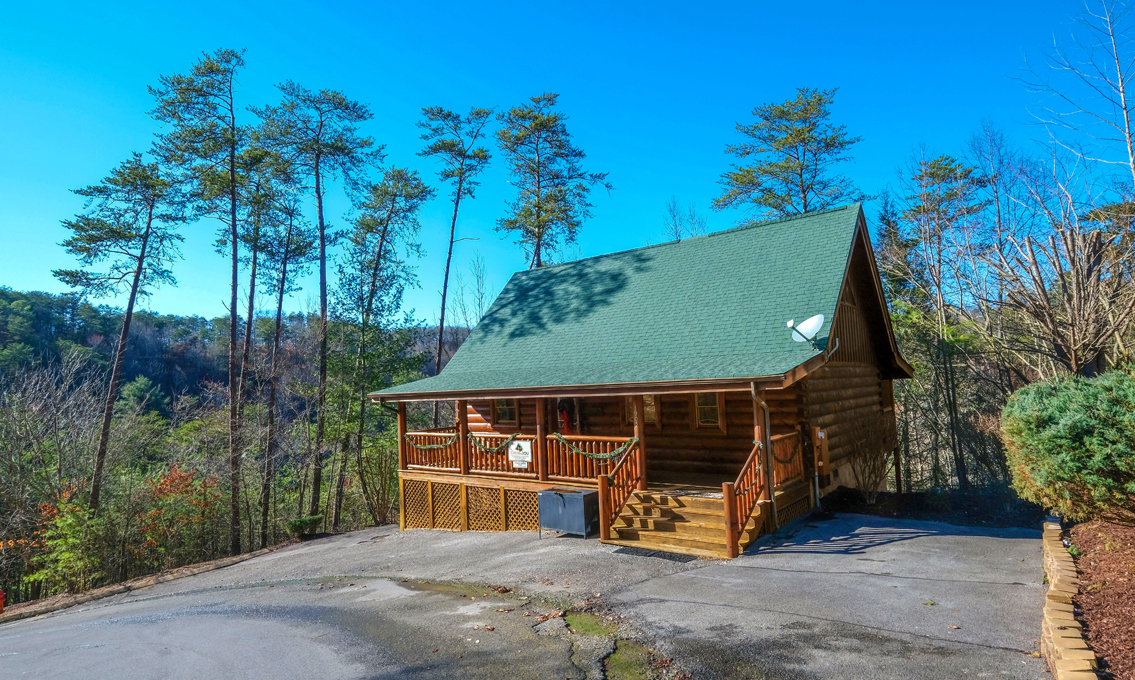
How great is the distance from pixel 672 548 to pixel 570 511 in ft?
7.59

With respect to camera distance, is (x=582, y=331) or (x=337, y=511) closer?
(x=582, y=331)

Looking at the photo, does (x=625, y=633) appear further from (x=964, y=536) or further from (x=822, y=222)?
(x=822, y=222)

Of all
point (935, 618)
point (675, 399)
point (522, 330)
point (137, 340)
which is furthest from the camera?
point (137, 340)

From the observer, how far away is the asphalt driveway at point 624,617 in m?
5.62

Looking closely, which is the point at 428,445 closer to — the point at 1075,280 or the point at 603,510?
the point at 603,510

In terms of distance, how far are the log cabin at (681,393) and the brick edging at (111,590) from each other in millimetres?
5633

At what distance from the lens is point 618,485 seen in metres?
11.4

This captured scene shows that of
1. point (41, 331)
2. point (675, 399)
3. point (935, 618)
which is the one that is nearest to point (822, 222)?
point (675, 399)

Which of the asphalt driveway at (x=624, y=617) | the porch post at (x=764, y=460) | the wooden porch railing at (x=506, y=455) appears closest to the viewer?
the asphalt driveway at (x=624, y=617)

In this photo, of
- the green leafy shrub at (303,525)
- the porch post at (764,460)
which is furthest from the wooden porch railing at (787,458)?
the green leafy shrub at (303,525)

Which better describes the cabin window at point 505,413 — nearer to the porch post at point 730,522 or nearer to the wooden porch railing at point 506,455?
the wooden porch railing at point 506,455

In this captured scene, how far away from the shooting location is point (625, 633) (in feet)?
21.3

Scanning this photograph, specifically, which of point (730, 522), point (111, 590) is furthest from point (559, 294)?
point (111, 590)

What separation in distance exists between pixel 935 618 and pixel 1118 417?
103 inches
